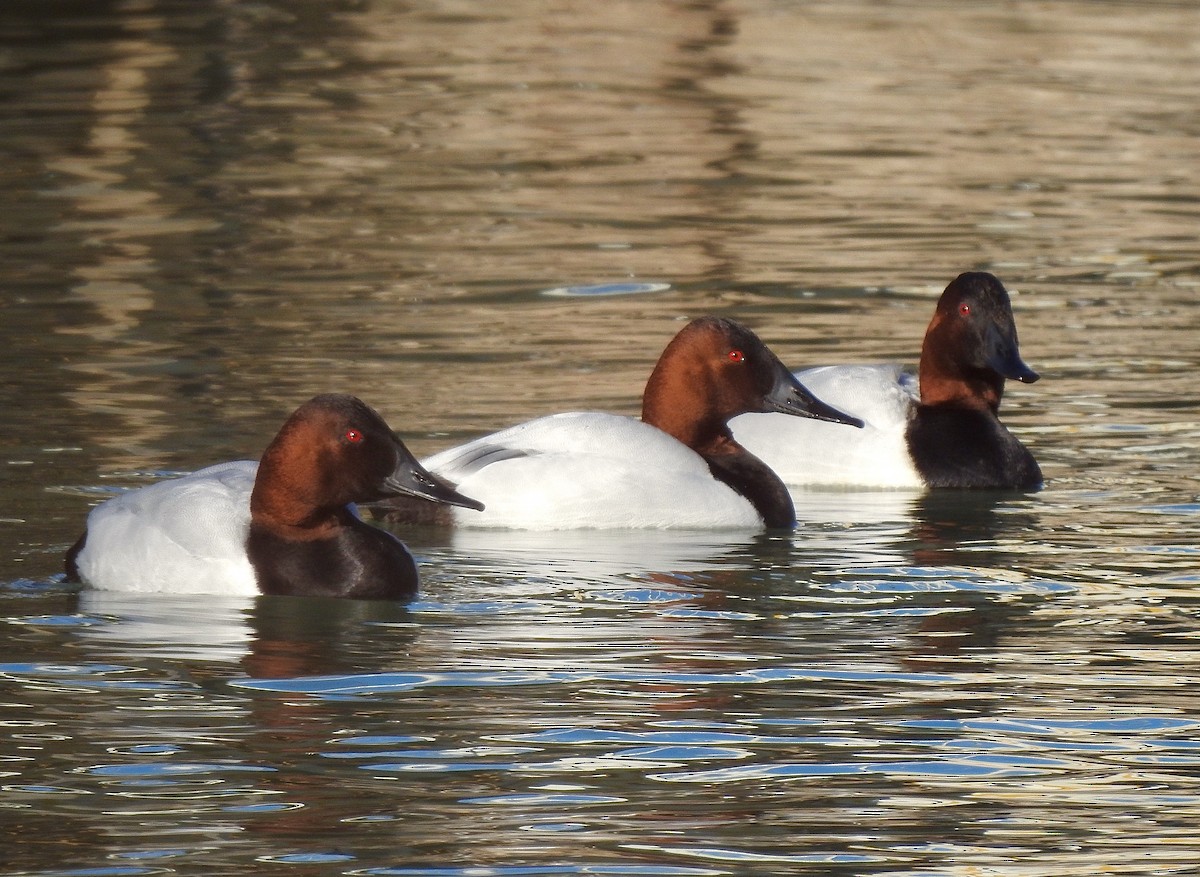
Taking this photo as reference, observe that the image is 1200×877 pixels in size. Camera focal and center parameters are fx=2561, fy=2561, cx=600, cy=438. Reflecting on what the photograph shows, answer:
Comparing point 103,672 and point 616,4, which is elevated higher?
point 616,4

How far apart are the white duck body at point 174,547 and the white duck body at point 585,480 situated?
146 cm

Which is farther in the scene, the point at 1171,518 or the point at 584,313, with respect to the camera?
the point at 584,313

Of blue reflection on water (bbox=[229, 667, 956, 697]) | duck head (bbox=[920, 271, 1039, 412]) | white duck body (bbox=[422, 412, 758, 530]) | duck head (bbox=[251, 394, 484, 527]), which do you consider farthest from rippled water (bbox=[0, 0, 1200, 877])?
duck head (bbox=[920, 271, 1039, 412])

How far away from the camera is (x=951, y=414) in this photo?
36.8 ft

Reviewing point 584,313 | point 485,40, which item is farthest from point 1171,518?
point 485,40

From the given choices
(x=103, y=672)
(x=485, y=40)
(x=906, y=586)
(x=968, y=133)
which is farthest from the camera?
(x=485, y=40)

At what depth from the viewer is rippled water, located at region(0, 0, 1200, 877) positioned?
6.18 metres

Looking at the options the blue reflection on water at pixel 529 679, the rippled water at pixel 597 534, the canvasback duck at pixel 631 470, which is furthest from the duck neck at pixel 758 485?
the blue reflection on water at pixel 529 679

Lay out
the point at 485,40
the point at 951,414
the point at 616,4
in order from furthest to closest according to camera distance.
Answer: the point at 616,4 < the point at 485,40 < the point at 951,414

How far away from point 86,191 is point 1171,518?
1197 cm

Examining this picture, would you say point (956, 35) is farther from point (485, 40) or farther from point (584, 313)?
point (584, 313)

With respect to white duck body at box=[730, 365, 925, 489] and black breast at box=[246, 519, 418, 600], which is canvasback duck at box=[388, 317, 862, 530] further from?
black breast at box=[246, 519, 418, 600]

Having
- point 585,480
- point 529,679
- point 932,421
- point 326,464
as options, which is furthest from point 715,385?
point 529,679

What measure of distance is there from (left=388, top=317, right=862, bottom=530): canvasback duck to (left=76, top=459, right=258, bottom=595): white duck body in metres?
1.46
